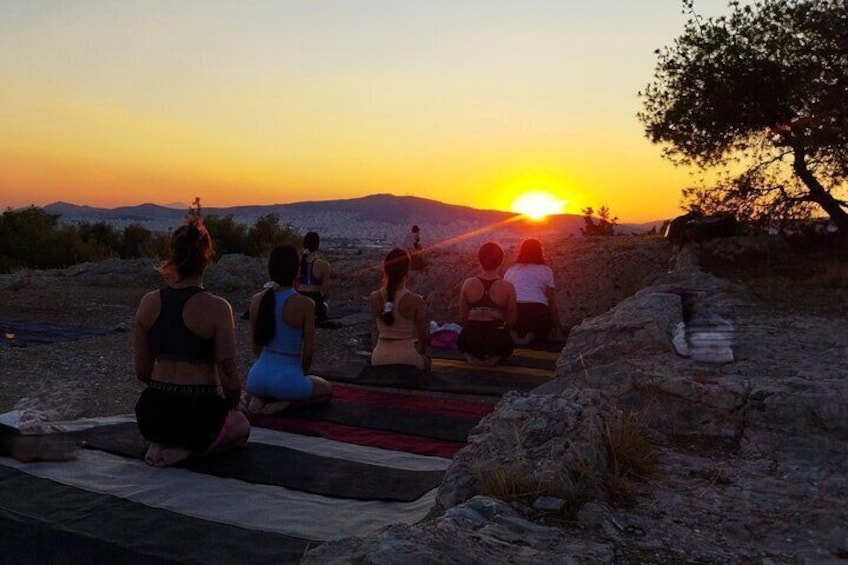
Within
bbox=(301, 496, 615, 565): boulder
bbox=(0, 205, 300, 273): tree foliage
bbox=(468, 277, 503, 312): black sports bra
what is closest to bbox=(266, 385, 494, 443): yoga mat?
bbox=(468, 277, 503, 312): black sports bra

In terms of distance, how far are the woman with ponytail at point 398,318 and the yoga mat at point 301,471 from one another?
2.38m

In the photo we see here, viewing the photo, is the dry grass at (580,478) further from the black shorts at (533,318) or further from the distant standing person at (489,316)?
the black shorts at (533,318)

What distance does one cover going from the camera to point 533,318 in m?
9.07

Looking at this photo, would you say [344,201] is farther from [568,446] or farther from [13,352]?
[568,446]

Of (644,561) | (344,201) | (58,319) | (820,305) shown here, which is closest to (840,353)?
(820,305)

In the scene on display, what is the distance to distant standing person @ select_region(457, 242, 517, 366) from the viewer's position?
777cm

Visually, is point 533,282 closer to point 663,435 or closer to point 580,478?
point 663,435

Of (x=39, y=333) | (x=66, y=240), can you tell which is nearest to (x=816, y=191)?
(x=39, y=333)

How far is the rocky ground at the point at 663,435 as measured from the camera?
2498mm

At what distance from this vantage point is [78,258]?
851 inches

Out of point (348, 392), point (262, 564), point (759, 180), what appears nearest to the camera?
point (262, 564)

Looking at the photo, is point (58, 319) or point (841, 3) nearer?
point (841, 3)

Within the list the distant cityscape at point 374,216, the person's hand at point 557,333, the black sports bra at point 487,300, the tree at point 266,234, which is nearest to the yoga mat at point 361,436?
the black sports bra at point 487,300

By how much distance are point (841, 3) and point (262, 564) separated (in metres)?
9.83
